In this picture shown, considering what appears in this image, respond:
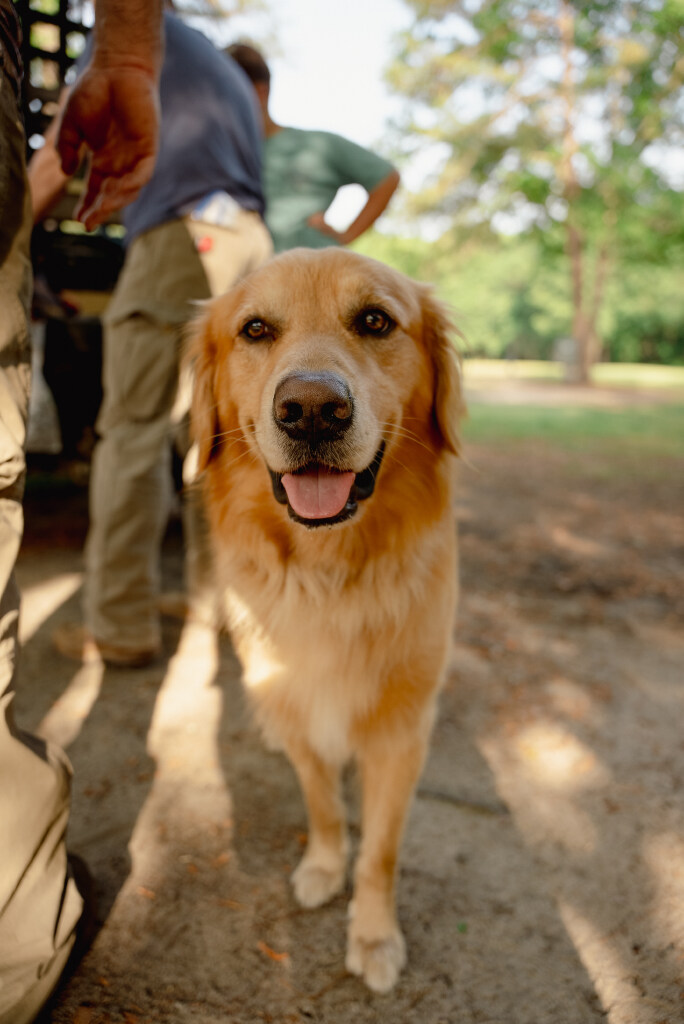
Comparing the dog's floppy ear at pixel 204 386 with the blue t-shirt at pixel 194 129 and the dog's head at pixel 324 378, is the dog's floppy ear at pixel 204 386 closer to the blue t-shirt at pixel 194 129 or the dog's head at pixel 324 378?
the dog's head at pixel 324 378

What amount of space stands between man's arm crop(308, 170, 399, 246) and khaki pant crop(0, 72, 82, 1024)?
2.12 m

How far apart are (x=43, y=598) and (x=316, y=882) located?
2.33m

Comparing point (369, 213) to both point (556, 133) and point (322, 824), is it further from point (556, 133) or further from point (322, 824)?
point (556, 133)

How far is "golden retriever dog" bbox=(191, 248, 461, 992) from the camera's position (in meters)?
1.59

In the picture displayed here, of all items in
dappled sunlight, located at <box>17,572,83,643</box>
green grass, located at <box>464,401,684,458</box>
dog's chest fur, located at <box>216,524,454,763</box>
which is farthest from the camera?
green grass, located at <box>464,401,684,458</box>

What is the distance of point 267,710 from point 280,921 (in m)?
0.53

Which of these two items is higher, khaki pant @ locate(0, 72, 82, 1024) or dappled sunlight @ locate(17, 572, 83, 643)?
khaki pant @ locate(0, 72, 82, 1024)

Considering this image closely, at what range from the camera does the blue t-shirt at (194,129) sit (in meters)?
2.56

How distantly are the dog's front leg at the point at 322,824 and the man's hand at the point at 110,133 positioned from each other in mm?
1636

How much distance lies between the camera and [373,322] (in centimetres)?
182

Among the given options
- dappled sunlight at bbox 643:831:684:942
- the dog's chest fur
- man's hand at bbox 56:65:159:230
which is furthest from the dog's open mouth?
A: dappled sunlight at bbox 643:831:684:942

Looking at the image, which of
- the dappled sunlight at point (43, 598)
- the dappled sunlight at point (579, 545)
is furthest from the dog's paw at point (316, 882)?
the dappled sunlight at point (579, 545)

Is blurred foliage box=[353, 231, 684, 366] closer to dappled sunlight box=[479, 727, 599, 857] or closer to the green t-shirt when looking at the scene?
the green t-shirt

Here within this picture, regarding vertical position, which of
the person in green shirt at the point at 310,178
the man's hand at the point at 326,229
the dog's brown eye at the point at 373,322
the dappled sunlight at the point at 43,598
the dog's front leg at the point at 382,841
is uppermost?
the person in green shirt at the point at 310,178
